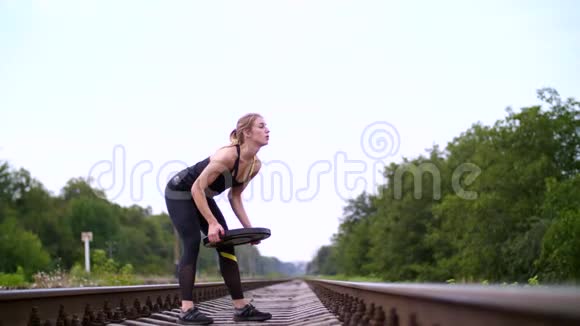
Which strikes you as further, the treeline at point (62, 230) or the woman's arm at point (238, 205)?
the treeline at point (62, 230)

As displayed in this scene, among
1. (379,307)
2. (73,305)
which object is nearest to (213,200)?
(73,305)

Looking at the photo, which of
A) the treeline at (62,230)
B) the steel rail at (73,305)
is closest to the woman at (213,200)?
the steel rail at (73,305)

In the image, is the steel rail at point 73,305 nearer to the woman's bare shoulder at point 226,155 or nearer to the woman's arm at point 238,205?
the woman's arm at point 238,205

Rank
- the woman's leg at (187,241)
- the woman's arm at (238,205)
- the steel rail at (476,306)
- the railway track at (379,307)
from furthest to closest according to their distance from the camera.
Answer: the woman's arm at (238,205)
the woman's leg at (187,241)
the railway track at (379,307)
the steel rail at (476,306)

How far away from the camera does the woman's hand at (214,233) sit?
526 centimetres

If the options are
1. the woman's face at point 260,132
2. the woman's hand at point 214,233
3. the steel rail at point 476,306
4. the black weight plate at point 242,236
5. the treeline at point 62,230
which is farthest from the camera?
the treeline at point 62,230

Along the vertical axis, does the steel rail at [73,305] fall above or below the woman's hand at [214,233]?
below

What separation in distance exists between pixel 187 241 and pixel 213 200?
0.42 m

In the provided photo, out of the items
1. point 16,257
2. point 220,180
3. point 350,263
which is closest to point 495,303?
point 220,180

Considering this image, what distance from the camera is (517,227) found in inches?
1873

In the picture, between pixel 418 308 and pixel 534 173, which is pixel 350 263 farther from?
pixel 418 308

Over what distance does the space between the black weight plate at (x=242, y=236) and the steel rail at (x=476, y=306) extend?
3.61 ft

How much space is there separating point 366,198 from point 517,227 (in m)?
60.7

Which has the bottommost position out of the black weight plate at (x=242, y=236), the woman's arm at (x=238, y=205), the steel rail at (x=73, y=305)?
the steel rail at (x=73, y=305)
